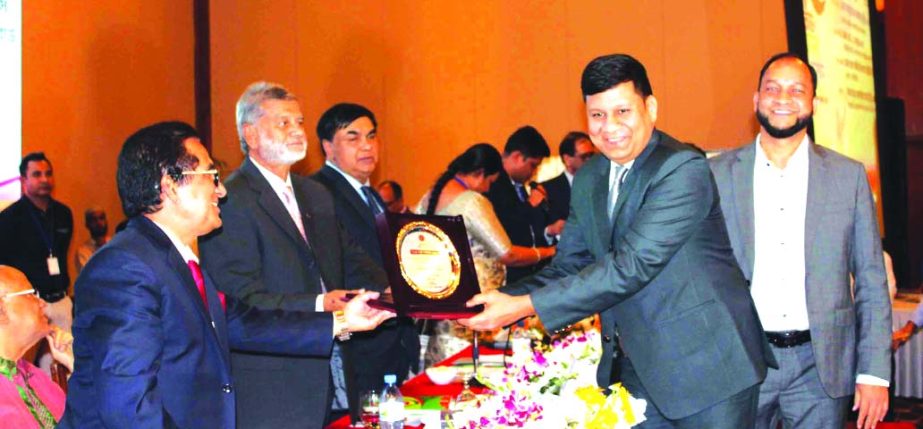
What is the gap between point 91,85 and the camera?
7.72 metres

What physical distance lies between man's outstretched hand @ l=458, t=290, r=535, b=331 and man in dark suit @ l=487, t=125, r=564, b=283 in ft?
9.48

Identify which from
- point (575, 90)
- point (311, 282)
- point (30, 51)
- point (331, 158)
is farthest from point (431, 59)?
point (311, 282)

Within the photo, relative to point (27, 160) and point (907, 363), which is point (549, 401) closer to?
point (907, 363)

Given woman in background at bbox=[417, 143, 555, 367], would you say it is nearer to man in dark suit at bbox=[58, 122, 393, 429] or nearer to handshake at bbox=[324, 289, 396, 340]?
handshake at bbox=[324, 289, 396, 340]

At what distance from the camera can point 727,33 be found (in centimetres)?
811

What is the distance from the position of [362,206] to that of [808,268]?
184 cm

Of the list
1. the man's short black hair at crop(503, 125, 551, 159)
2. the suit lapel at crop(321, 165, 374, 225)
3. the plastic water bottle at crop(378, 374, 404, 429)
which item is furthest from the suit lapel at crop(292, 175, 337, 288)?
the man's short black hair at crop(503, 125, 551, 159)

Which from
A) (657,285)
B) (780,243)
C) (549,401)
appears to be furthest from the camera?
(780,243)

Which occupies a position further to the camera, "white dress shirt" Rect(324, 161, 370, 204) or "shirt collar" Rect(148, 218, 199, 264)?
"white dress shirt" Rect(324, 161, 370, 204)

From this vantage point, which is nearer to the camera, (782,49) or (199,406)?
(199,406)

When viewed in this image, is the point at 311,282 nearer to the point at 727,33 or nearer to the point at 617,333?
the point at 617,333

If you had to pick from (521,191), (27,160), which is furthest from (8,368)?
(521,191)

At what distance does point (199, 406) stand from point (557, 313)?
3.22ft

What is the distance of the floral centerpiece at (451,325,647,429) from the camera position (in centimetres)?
203
